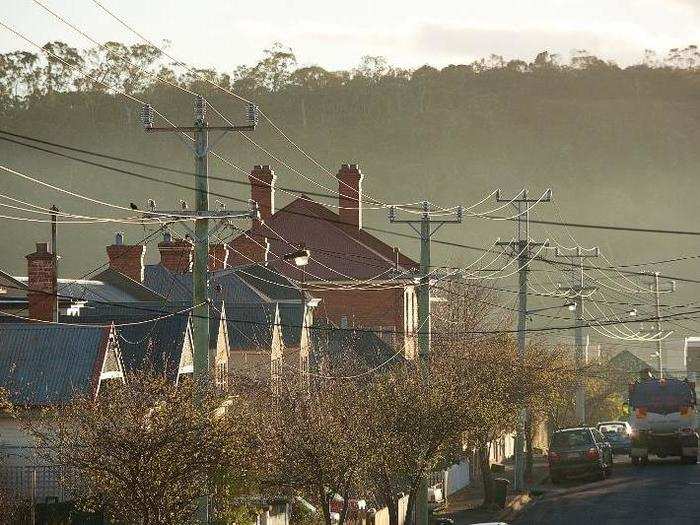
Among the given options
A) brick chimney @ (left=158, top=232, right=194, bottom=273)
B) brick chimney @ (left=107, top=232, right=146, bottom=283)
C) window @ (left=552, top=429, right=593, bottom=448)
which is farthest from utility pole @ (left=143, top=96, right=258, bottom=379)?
brick chimney @ (left=158, top=232, right=194, bottom=273)

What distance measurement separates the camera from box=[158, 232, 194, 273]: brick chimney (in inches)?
2837

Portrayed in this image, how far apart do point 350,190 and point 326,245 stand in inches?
148

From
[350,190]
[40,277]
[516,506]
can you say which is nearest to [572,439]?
[516,506]

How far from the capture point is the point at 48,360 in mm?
42375

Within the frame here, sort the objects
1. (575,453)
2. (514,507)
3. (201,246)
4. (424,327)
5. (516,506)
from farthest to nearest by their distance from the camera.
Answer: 1. (575,453)
2. (516,506)
3. (514,507)
4. (424,327)
5. (201,246)

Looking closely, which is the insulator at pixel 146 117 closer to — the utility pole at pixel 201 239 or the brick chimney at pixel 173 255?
the utility pole at pixel 201 239

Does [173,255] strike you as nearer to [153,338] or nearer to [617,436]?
[153,338]

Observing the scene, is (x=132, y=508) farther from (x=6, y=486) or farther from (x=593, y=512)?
(x=593, y=512)

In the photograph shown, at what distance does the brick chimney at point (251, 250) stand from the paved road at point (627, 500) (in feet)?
76.6

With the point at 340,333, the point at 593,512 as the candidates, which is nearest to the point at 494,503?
the point at 593,512

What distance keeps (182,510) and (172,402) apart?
7.19 ft

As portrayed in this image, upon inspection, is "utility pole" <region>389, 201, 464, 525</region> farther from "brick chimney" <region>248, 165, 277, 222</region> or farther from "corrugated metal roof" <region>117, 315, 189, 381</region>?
"brick chimney" <region>248, 165, 277, 222</region>

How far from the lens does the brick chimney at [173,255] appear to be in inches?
2837

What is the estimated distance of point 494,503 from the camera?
5222 cm
